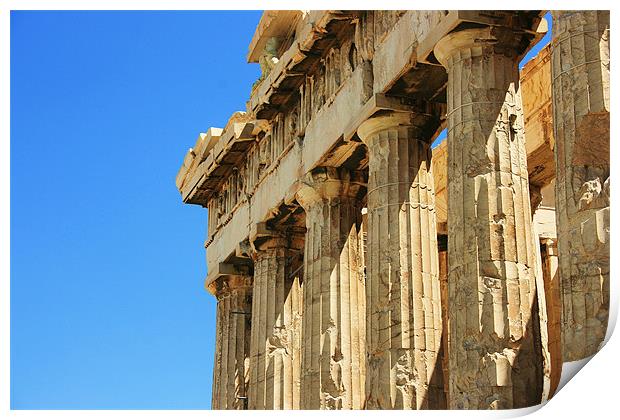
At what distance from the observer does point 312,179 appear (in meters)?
20.9

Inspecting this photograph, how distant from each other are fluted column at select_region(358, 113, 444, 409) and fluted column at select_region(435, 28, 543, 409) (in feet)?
5.90

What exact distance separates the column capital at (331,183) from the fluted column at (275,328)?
3.17 m

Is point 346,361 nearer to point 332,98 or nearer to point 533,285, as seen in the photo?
point 332,98

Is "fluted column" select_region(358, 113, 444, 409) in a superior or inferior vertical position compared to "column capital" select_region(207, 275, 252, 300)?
inferior

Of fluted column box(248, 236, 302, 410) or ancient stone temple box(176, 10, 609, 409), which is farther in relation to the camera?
fluted column box(248, 236, 302, 410)

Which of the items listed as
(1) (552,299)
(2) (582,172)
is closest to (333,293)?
(1) (552,299)

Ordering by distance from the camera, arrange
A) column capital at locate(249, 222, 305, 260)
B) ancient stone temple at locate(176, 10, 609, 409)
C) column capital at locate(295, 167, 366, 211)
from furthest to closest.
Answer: column capital at locate(249, 222, 305, 260) → column capital at locate(295, 167, 366, 211) → ancient stone temple at locate(176, 10, 609, 409)

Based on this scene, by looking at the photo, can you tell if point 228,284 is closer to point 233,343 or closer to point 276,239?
point 233,343

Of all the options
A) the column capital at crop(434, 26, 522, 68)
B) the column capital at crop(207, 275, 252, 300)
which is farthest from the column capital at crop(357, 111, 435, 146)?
the column capital at crop(207, 275, 252, 300)

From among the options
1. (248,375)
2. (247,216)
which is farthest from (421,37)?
(248,375)

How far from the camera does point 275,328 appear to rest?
23.6 metres

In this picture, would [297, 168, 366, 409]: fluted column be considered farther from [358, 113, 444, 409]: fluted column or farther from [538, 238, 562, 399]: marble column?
[538, 238, 562, 399]: marble column

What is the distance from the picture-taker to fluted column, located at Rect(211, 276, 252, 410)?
86.7 feet

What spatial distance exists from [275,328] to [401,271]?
692 centimetres
